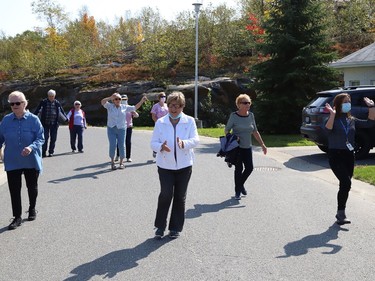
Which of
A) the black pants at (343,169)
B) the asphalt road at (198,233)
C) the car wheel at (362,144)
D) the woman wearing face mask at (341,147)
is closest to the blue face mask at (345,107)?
the woman wearing face mask at (341,147)

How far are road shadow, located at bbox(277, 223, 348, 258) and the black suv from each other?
662 cm

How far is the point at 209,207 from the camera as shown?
771 cm

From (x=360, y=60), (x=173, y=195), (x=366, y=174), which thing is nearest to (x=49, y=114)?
(x=366, y=174)

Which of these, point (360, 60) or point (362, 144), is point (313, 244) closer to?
point (362, 144)

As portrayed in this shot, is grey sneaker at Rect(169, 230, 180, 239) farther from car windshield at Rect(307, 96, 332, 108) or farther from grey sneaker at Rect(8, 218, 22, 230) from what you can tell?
car windshield at Rect(307, 96, 332, 108)

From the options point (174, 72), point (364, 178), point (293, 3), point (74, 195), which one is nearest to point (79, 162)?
point (74, 195)

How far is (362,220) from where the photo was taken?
22.7 feet

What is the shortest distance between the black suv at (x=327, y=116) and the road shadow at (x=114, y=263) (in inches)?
313

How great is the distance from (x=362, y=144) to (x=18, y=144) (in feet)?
30.0

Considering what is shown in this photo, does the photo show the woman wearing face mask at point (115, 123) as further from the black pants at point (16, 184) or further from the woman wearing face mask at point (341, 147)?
the woman wearing face mask at point (341, 147)

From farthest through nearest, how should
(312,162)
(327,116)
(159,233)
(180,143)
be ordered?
(312,162) < (327,116) < (159,233) < (180,143)

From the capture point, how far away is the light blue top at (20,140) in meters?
6.55

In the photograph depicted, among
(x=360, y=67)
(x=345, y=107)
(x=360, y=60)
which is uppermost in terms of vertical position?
(x=360, y=60)

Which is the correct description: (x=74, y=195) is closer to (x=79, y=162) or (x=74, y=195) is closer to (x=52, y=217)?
(x=52, y=217)
